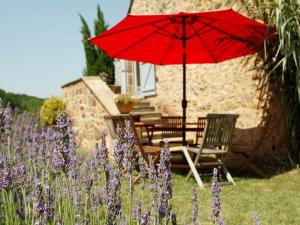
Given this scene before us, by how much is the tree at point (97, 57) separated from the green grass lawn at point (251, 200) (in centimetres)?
957

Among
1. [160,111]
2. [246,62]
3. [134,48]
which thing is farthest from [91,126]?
[246,62]

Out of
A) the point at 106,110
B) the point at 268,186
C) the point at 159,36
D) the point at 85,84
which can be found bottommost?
the point at 268,186

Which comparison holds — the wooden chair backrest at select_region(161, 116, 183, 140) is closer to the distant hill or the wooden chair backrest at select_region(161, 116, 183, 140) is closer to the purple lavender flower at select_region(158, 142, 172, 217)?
the purple lavender flower at select_region(158, 142, 172, 217)

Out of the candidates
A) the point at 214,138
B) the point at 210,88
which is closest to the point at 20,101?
the point at 210,88

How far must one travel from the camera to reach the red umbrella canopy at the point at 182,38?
→ 5953mm

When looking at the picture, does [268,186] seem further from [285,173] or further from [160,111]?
[160,111]

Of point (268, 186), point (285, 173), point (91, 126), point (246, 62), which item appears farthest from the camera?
point (91, 126)

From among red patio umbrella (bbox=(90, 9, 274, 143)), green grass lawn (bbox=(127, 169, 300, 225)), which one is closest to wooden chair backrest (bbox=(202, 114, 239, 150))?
green grass lawn (bbox=(127, 169, 300, 225))

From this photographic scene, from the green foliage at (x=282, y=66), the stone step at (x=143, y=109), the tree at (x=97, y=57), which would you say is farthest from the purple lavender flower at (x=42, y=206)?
the tree at (x=97, y=57)

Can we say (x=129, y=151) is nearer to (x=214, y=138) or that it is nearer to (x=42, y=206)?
(x=42, y=206)

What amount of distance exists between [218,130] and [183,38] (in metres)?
1.68

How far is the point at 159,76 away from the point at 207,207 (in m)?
6.17

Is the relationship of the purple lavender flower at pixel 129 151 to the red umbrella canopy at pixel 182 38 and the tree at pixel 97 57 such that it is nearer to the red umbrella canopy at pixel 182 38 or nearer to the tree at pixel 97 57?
the red umbrella canopy at pixel 182 38

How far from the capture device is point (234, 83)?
7.80 m
